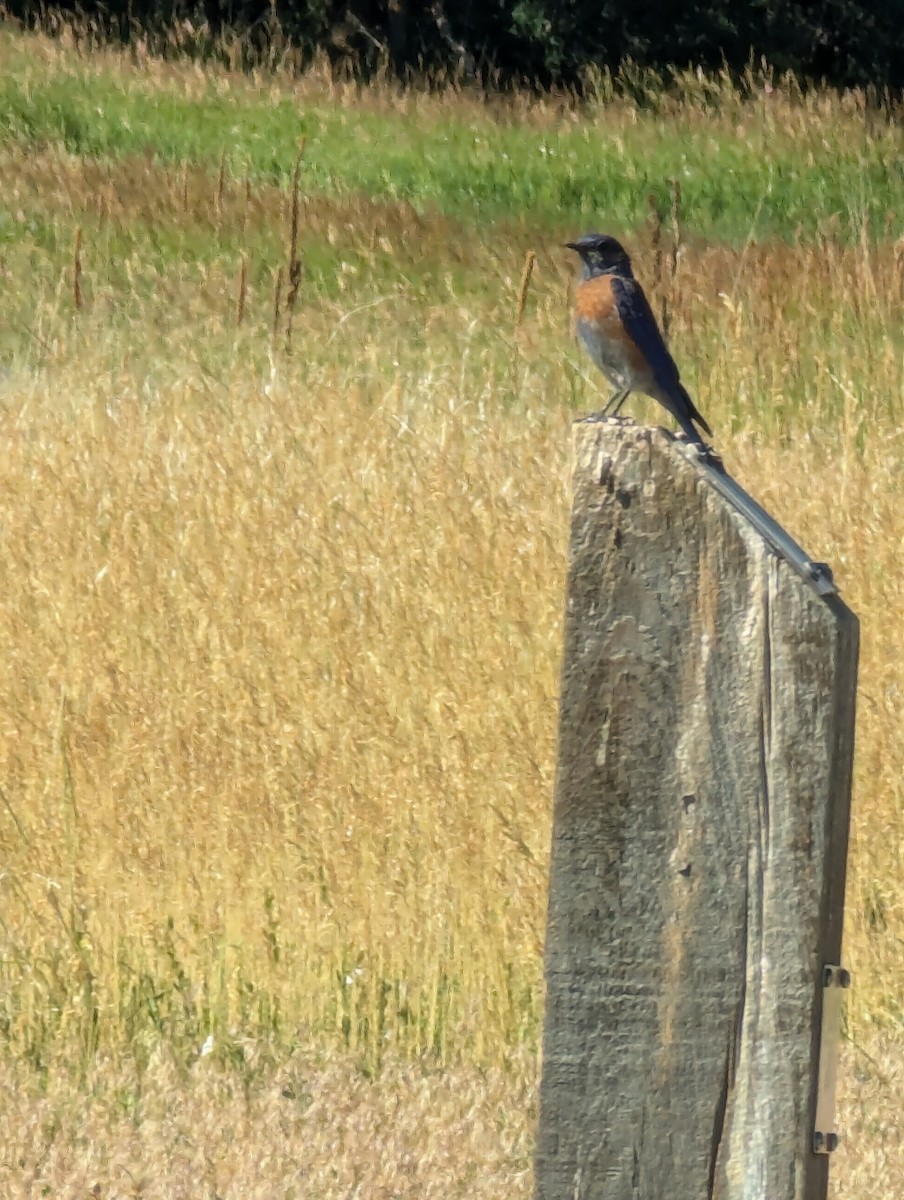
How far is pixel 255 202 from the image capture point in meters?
10.1

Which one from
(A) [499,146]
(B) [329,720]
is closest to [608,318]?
(B) [329,720]

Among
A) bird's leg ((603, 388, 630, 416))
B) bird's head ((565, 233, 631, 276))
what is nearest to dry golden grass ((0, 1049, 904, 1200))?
bird's leg ((603, 388, 630, 416))

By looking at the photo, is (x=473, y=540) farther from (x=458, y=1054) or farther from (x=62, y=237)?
(x=62, y=237)

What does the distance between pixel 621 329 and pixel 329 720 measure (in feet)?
3.43

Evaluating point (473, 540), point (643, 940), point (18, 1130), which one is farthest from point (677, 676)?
point (473, 540)

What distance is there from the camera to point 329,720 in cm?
395

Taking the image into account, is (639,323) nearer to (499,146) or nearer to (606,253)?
(606,253)

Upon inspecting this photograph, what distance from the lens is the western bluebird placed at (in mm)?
4102

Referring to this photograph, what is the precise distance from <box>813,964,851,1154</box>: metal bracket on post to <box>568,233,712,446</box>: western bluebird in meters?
2.58

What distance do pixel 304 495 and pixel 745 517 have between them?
3.38 metres

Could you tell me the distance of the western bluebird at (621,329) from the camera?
410 centimetres

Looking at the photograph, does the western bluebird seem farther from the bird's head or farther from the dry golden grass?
the dry golden grass

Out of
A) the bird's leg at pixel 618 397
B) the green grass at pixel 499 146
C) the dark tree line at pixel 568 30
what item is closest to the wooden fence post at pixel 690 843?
the bird's leg at pixel 618 397

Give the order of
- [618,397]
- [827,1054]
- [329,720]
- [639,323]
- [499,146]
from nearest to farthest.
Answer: [827,1054] → [329,720] → [639,323] → [618,397] → [499,146]
